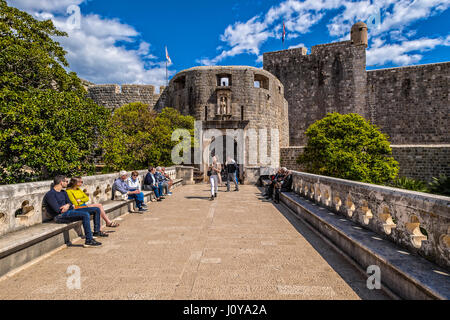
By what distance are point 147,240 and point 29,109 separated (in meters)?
6.28

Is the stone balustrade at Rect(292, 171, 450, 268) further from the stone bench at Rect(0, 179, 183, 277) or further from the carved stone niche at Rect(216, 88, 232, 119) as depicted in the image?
the carved stone niche at Rect(216, 88, 232, 119)

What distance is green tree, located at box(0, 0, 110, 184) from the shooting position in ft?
24.6

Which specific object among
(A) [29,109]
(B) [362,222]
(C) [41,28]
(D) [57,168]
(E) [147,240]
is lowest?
(E) [147,240]

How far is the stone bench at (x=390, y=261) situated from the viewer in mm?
2133

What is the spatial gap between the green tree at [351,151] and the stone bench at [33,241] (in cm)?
1323

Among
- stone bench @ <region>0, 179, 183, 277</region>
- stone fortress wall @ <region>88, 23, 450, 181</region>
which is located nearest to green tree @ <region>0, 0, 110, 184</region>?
stone bench @ <region>0, 179, 183, 277</region>

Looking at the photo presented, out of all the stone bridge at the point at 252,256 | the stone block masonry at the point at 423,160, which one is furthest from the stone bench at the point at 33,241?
the stone block masonry at the point at 423,160

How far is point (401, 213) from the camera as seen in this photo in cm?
303

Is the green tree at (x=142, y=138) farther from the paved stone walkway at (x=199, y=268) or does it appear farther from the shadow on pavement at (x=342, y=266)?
the shadow on pavement at (x=342, y=266)

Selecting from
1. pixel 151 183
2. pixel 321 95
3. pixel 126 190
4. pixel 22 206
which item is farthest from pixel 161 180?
pixel 321 95
